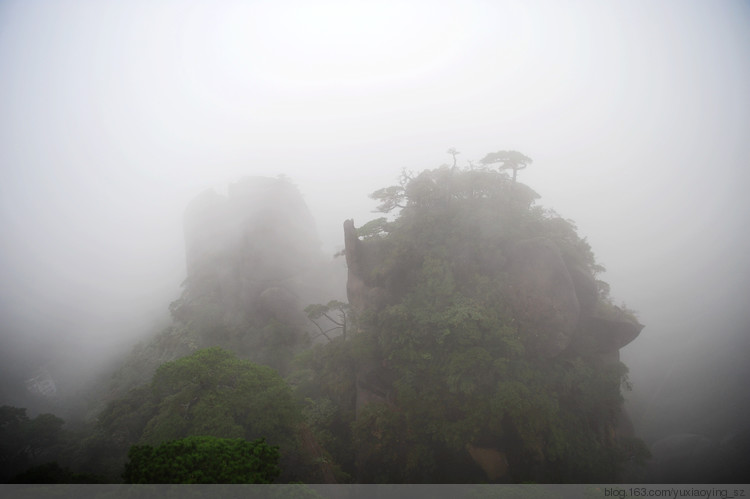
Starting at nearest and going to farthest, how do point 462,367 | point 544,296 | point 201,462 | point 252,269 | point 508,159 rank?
point 201,462
point 462,367
point 544,296
point 508,159
point 252,269

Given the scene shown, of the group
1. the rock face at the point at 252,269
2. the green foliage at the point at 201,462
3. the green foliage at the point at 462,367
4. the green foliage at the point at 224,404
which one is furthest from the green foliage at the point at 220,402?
the rock face at the point at 252,269

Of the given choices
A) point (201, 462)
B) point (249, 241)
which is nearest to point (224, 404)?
point (201, 462)

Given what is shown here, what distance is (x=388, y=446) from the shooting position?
17938 mm

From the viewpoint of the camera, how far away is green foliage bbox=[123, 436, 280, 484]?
9273 mm

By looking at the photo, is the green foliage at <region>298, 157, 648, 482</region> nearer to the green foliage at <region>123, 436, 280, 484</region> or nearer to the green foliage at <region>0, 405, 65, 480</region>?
the green foliage at <region>123, 436, 280, 484</region>

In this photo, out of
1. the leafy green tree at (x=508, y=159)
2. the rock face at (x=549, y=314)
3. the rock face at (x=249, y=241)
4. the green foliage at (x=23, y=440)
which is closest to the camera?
the rock face at (x=549, y=314)

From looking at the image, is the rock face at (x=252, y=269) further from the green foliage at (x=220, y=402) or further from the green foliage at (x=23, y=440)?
the green foliage at (x=220, y=402)

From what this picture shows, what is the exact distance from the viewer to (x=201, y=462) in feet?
31.8

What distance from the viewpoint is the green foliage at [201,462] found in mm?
9273

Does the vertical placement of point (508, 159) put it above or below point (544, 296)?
above

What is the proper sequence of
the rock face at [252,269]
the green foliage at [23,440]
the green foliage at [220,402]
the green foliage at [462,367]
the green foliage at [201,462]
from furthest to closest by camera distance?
the rock face at [252,269] → the green foliage at [23,440] → the green foliage at [462,367] → the green foliage at [220,402] → the green foliage at [201,462]

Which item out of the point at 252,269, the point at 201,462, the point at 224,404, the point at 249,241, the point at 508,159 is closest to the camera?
the point at 201,462

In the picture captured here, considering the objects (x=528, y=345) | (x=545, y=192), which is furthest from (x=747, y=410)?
(x=545, y=192)

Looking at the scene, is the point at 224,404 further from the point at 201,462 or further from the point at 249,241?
the point at 249,241
